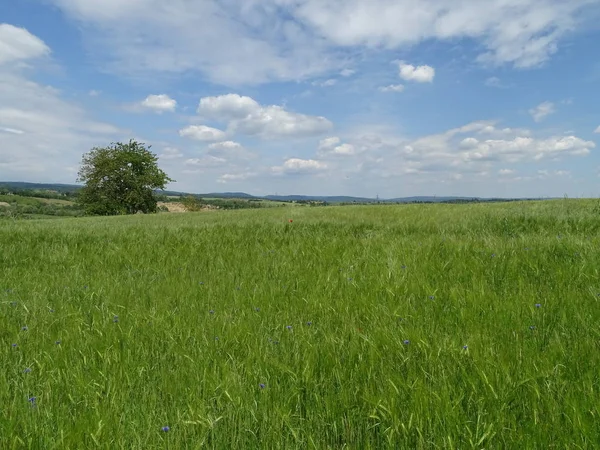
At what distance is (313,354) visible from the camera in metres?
2.57

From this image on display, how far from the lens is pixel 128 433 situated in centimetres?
185

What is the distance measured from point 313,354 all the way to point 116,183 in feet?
257

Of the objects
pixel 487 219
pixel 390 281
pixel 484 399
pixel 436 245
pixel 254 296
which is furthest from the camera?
pixel 487 219

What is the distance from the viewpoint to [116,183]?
7150cm

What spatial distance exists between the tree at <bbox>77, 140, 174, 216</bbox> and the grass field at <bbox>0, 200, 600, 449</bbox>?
71.7m

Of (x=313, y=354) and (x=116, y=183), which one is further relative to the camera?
(x=116, y=183)

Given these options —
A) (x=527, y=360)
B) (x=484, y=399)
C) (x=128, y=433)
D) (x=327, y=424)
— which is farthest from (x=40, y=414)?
(x=527, y=360)

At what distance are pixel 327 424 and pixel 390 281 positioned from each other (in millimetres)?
2627

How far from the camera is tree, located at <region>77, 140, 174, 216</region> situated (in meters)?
69.9

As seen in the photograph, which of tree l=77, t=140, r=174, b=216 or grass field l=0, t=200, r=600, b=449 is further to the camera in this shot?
tree l=77, t=140, r=174, b=216

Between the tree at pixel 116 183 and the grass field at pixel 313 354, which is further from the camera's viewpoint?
the tree at pixel 116 183

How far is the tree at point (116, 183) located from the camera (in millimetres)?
69938

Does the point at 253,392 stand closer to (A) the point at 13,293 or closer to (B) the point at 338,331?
(B) the point at 338,331

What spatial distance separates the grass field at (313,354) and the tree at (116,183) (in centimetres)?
7169
